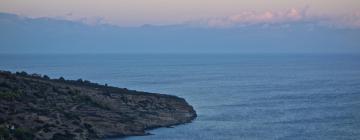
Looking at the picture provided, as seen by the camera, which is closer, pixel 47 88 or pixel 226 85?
pixel 47 88

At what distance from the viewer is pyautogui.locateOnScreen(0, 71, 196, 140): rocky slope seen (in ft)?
276

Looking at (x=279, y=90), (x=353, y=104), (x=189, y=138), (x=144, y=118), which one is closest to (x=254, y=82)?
(x=279, y=90)

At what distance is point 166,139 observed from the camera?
287ft

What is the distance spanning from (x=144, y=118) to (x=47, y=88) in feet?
57.6

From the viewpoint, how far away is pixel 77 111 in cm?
9812

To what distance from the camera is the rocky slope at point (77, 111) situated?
84.2 metres

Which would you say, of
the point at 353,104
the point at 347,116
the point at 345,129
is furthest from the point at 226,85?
the point at 345,129

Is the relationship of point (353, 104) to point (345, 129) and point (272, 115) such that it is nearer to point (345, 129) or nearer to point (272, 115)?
point (272, 115)

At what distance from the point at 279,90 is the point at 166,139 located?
265ft

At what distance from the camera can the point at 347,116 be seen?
108m

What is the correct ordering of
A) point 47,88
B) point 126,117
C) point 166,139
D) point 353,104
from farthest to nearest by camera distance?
point 353,104, point 47,88, point 126,117, point 166,139

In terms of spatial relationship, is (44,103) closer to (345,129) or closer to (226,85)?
(345,129)

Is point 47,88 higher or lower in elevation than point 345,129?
higher

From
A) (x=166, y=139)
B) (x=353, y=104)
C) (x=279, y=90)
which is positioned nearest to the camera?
(x=166, y=139)
